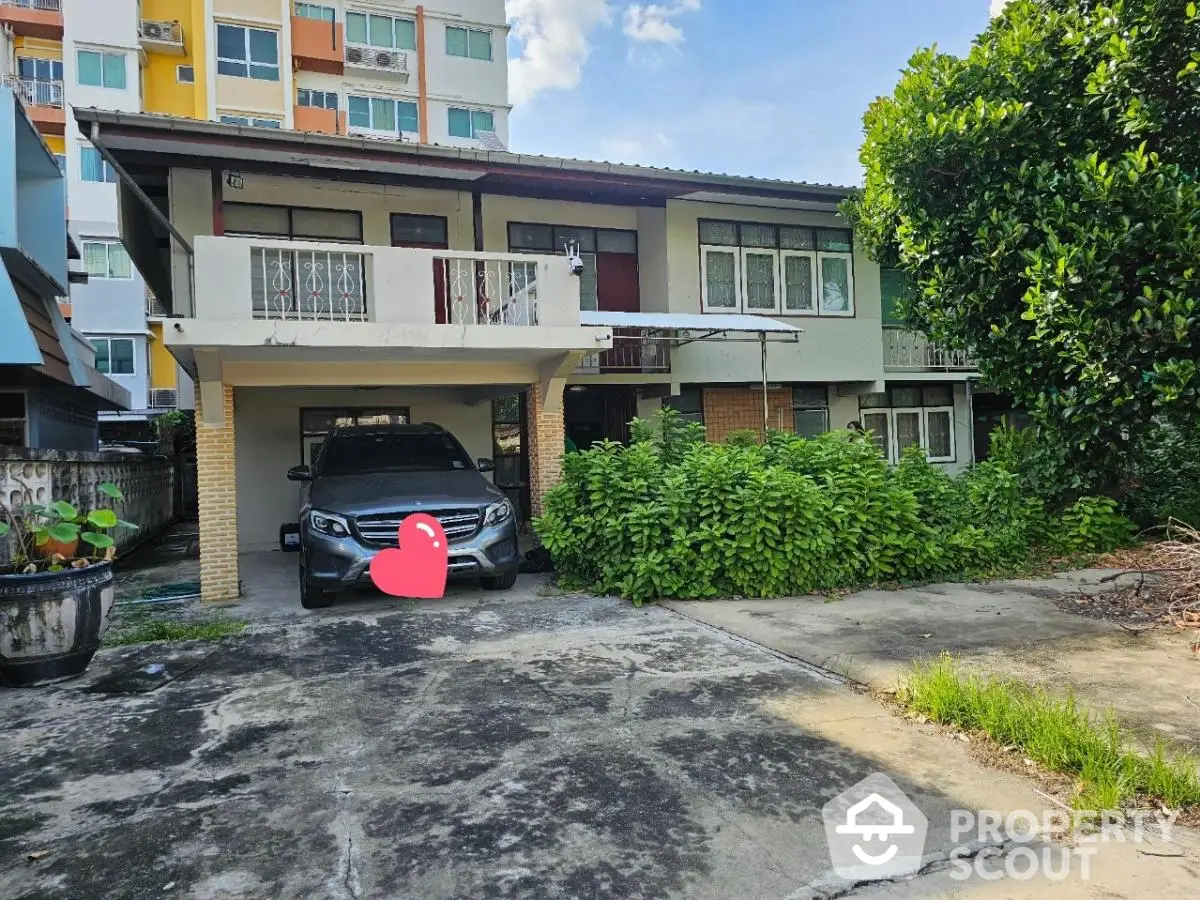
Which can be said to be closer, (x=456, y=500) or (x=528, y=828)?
(x=528, y=828)

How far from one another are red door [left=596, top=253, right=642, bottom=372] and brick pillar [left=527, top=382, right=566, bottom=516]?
3890mm

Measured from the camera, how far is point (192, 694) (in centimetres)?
496

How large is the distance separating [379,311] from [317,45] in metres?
26.6

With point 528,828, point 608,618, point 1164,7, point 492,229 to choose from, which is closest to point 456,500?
point 608,618

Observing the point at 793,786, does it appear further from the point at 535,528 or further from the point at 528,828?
the point at 535,528

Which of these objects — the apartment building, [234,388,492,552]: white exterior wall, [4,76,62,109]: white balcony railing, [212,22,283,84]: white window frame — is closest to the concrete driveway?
[234,388,492,552]: white exterior wall

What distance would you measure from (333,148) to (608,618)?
707cm

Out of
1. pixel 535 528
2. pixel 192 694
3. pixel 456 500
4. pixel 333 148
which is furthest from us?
pixel 333 148

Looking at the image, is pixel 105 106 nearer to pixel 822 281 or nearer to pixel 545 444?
pixel 822 281

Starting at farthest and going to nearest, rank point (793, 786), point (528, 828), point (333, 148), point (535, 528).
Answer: point (333, 148) → point (535, 528) → point (793, 786) → point (528, 828)

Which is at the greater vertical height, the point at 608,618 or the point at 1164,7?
the point at 1164,7

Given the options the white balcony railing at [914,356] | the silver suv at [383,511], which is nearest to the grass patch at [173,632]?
the silver suv at [383,511]

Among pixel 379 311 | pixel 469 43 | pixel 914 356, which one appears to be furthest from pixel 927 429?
pixel 469 43

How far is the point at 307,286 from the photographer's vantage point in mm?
10375
